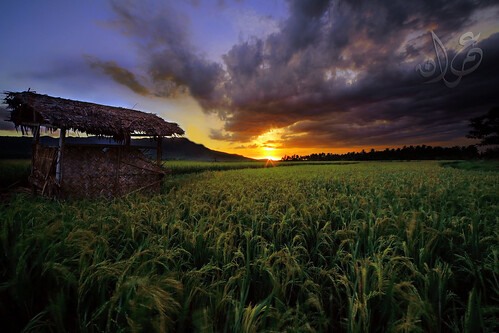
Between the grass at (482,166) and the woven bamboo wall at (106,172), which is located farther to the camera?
the grass at (482,166)

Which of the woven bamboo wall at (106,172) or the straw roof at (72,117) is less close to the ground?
the straw roof at (72,117)

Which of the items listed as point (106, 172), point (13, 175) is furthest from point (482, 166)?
point (13, 175)

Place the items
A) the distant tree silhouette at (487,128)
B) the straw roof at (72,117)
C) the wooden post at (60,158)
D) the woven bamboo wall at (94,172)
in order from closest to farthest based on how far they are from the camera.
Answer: the straw roof at (72,117) < the wooden post at (60,158) < the woven bamboo wall at (94,172) < the distant tree silhouette at (487,128)

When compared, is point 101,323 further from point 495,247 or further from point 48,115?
point 48,115

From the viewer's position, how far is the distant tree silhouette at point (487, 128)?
3503 centimetres

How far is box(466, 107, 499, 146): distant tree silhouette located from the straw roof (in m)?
54.8

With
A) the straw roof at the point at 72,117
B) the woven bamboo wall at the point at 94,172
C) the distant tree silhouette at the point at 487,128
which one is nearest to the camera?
the straw roof at the point at 72,117

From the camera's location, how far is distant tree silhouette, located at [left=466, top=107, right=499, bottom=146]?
35031 mm

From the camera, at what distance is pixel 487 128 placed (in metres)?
35.8

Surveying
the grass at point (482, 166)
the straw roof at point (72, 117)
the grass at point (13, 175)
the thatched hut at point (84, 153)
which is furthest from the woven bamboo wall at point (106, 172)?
the grass at point (482, 166)

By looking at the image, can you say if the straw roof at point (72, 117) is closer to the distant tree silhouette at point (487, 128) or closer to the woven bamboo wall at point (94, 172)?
the woven bamboo wall at point (94, 172)

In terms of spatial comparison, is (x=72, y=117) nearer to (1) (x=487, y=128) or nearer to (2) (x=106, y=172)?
(2) (x=106, y=172)

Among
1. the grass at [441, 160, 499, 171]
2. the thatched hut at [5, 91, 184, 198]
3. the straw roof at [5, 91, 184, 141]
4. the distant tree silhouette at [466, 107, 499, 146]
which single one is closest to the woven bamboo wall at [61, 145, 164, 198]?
the thatched hut at [5, 91, 184, 198]

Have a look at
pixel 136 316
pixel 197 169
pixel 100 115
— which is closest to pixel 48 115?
pixel 100 115
